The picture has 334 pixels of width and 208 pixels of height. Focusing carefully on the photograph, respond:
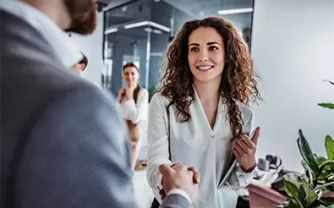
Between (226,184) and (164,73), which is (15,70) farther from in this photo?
(164,73)

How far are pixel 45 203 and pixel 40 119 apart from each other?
0.33 ft

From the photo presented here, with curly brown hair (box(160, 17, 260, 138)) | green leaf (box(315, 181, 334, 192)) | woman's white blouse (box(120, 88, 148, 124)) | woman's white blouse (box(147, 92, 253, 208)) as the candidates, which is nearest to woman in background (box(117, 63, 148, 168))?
woman's white blouse (box(120, 88, 148, 124))

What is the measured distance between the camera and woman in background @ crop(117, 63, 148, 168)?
396 centimetres

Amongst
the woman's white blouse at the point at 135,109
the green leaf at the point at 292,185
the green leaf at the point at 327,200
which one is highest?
the green leaf at the point at 292,185

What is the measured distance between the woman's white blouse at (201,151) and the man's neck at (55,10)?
2.55ft

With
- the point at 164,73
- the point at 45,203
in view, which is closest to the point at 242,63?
the point at 164,73

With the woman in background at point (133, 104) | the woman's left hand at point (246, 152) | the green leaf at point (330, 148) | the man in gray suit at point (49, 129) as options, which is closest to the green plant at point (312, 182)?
the green leaf at point (330, 148)

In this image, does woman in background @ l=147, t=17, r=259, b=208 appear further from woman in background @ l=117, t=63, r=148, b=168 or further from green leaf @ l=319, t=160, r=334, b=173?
woman in background @ l=117, t=63, r=148, b=168

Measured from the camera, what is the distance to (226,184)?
1.31m

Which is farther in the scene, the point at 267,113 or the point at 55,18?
the point at 267,113

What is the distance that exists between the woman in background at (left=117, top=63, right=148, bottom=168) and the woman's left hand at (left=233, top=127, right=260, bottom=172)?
2.70 metres

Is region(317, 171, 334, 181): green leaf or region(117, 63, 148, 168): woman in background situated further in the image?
region(117, 63, 148, 168): woman in background

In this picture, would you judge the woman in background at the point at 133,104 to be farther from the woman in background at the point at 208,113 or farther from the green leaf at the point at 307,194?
the green leaf at the point at 307,194

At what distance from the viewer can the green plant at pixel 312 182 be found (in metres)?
0.88
